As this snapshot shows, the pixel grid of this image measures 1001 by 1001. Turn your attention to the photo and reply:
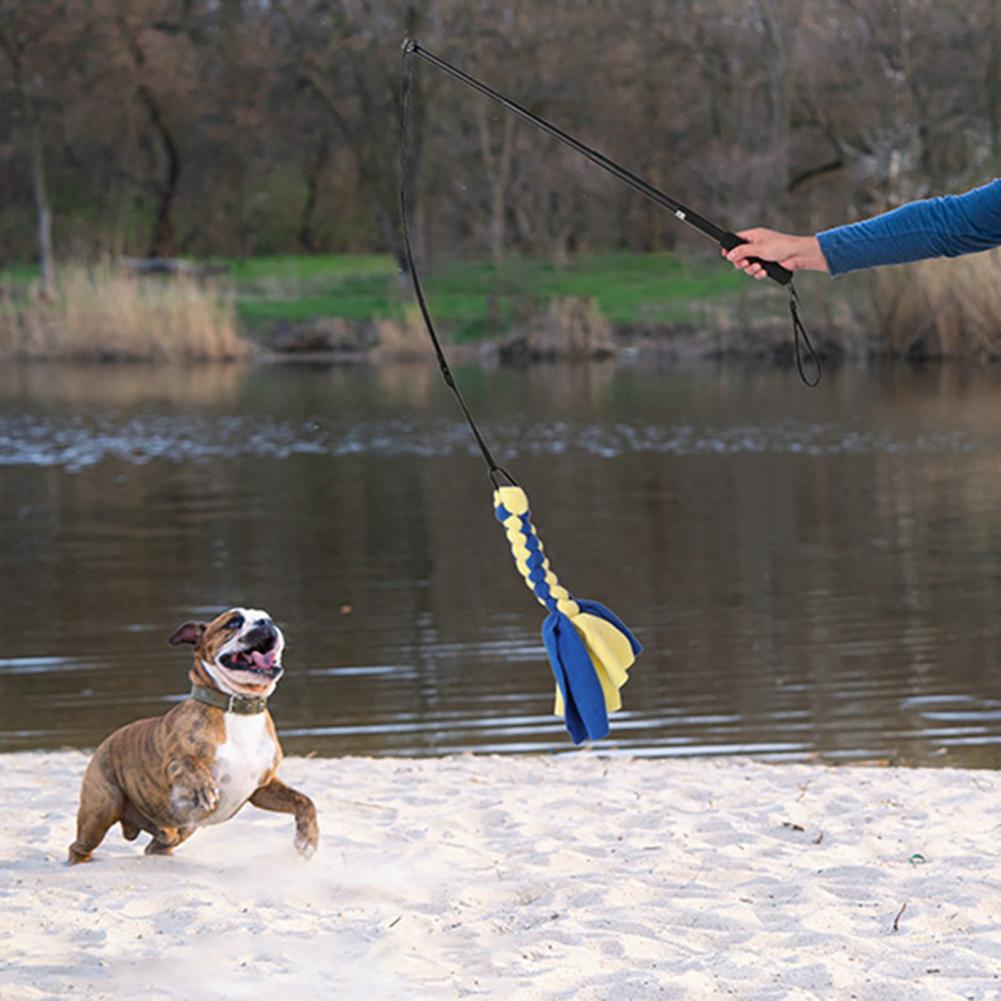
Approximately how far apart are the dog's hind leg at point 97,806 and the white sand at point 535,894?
0.31ft

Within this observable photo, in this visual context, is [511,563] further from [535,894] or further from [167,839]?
[535,894]

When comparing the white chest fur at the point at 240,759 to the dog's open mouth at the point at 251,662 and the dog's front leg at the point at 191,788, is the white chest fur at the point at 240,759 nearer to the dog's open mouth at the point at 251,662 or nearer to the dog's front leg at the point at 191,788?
the dog's front leg at the point at 191,788

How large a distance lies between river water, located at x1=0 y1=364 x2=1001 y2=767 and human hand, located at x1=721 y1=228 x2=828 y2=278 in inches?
169

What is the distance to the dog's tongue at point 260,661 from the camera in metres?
5.27

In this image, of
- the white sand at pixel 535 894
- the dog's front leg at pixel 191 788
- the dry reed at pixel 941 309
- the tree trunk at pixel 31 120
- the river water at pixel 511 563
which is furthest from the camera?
the tree trunk at pixel 31 120

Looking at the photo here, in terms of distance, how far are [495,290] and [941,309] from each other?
1049 centimetres

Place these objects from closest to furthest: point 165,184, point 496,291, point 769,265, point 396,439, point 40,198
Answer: point 769,265 < point 396,439 < point 496,291 < point 40,198 < point 165,184

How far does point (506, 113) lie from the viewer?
44.8 metres

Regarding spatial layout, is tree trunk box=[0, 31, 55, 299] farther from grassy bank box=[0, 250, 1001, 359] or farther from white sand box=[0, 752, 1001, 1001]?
white sand box=[0, 752, 1001, 1001]

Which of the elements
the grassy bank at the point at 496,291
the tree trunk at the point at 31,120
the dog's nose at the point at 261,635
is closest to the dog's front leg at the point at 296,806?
the dog's nose at the point at 261,635

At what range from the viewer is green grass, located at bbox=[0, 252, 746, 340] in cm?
3847

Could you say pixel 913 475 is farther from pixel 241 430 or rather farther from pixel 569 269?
pixel 569 269

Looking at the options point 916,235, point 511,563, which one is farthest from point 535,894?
point 511,563

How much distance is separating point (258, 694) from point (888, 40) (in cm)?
3897
